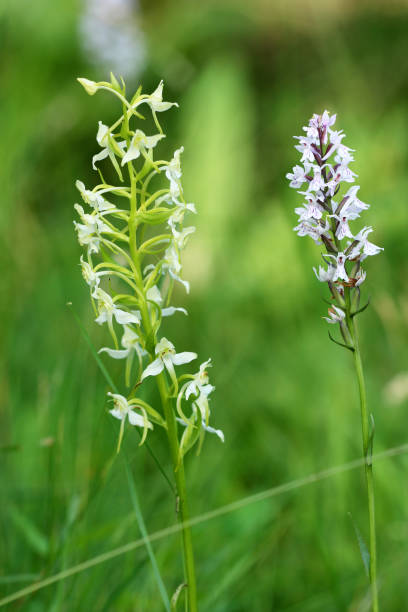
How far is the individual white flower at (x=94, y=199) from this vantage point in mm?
1084

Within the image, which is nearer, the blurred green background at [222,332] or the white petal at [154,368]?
the white petal at [154,368]

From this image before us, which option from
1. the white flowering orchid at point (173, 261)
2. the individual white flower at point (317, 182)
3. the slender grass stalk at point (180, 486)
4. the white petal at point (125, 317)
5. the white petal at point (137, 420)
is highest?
the individual white flower at point (317, 182)

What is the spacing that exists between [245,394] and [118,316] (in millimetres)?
1939

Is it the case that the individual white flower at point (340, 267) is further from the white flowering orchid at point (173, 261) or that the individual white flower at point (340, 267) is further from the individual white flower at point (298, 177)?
the white flowering orchid at point (173, 261)

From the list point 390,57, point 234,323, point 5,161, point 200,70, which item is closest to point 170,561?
point 234,323

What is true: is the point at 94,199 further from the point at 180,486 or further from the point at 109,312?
the point at 180,486

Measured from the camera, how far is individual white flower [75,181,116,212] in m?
1.08

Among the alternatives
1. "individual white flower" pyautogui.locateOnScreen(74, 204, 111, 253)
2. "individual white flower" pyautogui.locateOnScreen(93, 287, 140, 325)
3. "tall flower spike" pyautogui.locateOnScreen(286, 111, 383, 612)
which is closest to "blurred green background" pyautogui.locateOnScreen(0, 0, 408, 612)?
"individual white flower" pyautogui.locateOnScreen(93, 287, 140, 325)

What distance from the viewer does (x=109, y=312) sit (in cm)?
112

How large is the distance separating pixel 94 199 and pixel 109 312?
183 mm

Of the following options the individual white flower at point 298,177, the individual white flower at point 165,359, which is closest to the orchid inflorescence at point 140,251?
the individual white flower at point 165,359

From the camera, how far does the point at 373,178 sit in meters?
4.46

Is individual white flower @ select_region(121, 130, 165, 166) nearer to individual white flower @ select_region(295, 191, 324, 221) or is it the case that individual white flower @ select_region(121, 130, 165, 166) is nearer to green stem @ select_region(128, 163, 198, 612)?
green stem @ select_region(128, 163, 198, 612)

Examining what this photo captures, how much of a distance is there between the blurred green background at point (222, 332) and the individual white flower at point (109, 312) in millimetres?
218
